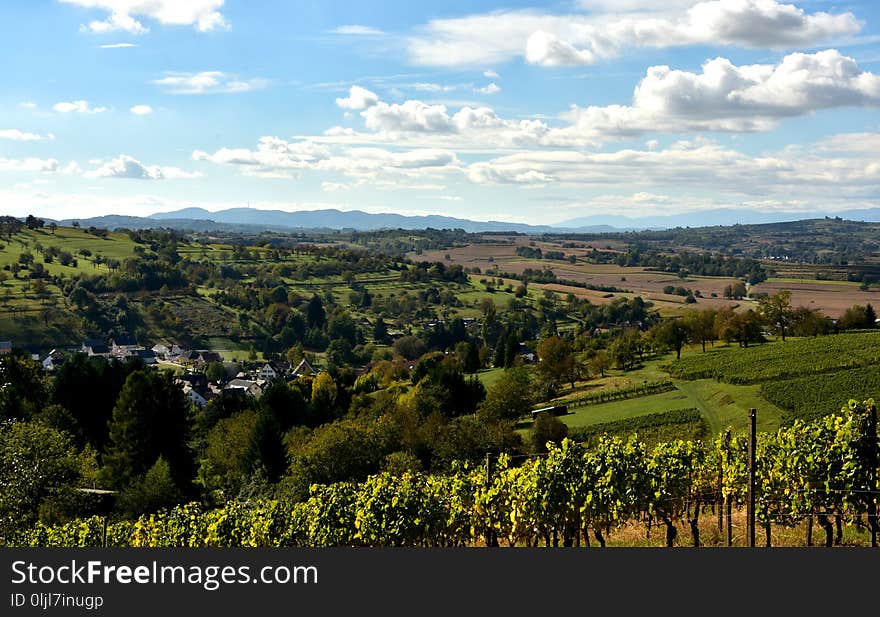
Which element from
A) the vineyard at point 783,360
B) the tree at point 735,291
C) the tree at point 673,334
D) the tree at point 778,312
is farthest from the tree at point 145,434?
the tree at point 735,291

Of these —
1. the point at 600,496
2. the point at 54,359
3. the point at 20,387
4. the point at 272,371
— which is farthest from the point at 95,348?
the point at 600,496

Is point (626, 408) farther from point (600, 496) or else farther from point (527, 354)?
point (527, 354)

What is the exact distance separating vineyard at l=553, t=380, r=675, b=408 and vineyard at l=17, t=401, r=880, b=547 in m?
41.3

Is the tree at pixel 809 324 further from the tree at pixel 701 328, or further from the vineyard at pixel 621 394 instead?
the vineyard at pixel 621 394

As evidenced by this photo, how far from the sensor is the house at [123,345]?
391 feet

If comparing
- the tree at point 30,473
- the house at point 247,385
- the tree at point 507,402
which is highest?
the tree at point 30,473

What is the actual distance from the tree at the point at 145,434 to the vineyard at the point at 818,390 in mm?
34244

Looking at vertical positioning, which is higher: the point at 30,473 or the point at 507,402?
the point at 30,473

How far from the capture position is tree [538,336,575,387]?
7462 centimetres

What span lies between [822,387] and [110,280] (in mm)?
132482

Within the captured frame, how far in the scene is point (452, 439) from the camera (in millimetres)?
46469

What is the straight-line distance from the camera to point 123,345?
413ft

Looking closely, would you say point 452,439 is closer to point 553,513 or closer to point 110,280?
point 553,513

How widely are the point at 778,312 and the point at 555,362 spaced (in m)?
25.7
